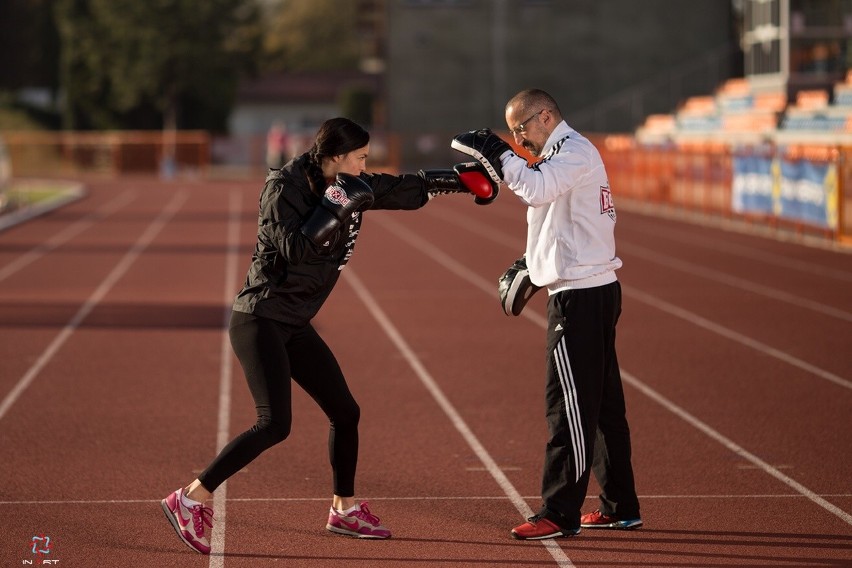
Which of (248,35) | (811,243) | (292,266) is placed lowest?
(811,243)

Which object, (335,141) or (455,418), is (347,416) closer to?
(335,141)

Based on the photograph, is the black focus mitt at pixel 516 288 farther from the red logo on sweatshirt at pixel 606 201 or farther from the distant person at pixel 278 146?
the distant person at pixel 278 146

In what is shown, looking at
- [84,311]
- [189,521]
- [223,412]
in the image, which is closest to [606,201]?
[189,521]

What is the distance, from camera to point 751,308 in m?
14.8

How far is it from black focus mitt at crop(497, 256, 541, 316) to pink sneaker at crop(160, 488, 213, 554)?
5.17 ft

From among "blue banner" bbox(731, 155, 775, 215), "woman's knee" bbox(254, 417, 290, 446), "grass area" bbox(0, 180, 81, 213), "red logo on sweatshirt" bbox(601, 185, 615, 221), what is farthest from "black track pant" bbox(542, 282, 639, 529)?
"grass area" bbox(0, 180, 81, 213)

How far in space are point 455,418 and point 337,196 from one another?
3.68m

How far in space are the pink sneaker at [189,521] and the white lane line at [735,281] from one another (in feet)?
30.4

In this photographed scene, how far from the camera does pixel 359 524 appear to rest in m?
6.22

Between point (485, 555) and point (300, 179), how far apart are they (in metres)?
1.70

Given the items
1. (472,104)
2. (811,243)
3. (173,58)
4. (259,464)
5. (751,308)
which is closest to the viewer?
(259,464)

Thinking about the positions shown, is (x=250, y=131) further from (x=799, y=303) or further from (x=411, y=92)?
(x=799, y=303)

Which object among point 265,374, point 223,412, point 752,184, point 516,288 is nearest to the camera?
point 265,374

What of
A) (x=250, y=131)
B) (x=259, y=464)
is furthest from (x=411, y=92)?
(x=259, y=464)
